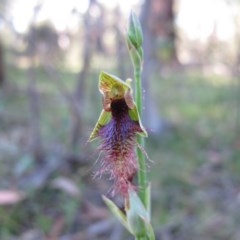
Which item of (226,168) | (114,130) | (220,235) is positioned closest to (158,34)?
(226,168)

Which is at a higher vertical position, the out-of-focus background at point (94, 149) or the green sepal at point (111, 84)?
the green sepal at point (111, 84)

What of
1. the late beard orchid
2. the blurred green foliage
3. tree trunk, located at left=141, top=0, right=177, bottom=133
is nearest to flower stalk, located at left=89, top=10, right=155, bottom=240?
the late beard orchid

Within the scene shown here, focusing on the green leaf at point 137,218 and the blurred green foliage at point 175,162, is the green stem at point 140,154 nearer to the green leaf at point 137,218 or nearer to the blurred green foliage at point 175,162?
the green leaf at point 137,218

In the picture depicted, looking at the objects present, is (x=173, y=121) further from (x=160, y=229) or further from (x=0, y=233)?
(x=0, y=233)

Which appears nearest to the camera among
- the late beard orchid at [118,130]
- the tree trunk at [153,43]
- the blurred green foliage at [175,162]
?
the late beard orchid at [118,130]

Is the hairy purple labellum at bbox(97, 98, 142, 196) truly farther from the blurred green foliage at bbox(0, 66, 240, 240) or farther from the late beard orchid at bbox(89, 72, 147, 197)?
the blurred green foliage at bbox(0, 66, 240, 240)

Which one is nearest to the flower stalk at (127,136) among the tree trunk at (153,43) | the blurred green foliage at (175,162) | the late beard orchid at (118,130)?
the late beard orchid at (118,130)

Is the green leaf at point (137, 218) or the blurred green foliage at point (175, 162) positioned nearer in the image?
the green leaf at point (137, 218)

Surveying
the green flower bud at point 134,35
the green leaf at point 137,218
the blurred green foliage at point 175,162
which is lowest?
the blurred green foliage at point 175,162
